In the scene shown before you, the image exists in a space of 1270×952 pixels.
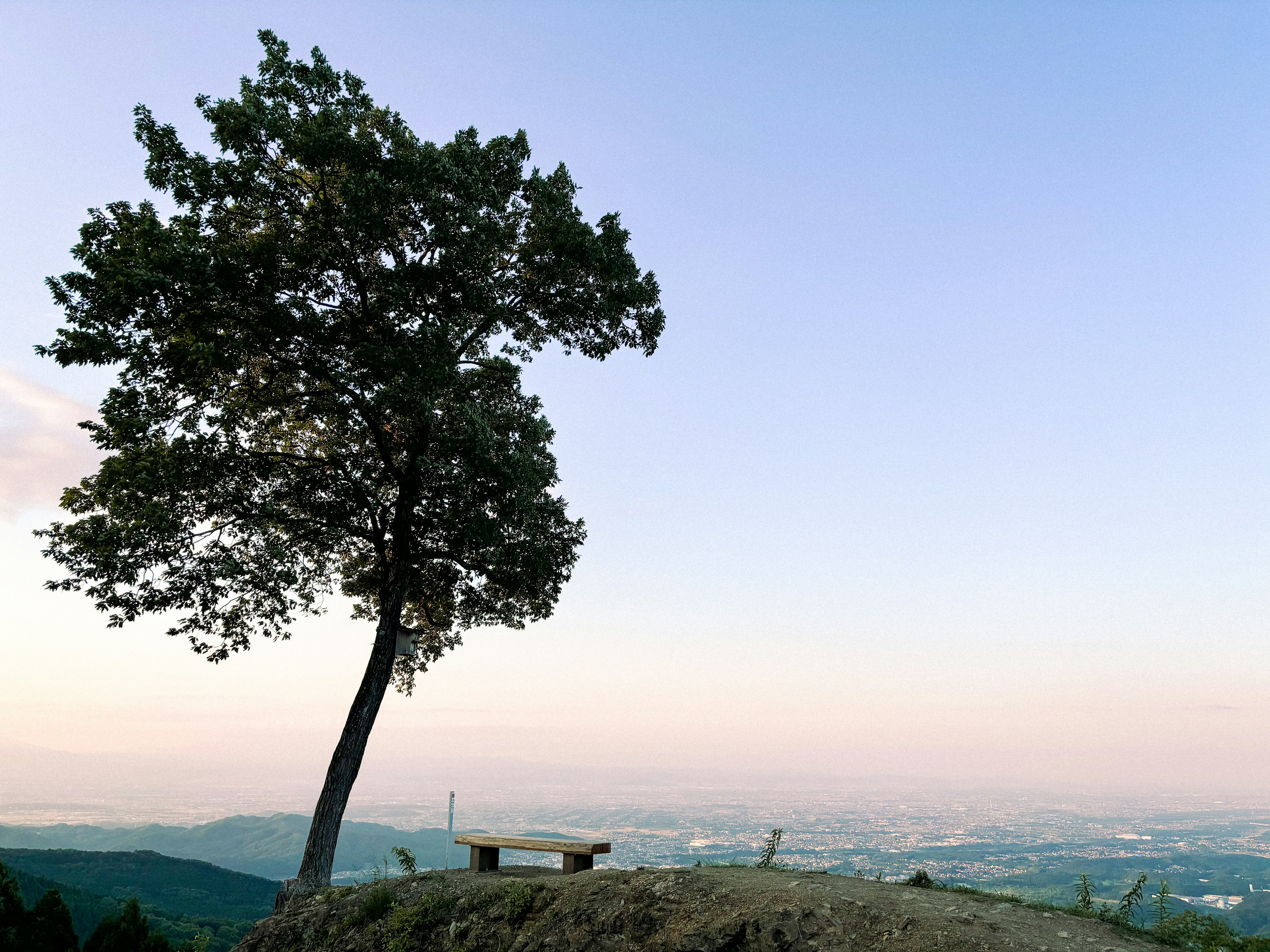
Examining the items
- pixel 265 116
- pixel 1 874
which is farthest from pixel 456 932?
pixel 1 874

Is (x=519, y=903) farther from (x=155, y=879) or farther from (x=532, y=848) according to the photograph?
(x=155, y=879)

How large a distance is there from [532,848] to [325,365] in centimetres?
917

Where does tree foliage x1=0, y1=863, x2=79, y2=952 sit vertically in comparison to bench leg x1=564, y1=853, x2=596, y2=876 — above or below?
below

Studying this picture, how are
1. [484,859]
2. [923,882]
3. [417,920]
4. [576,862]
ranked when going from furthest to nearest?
[484,859], [576,862], [417,920], [923,882]

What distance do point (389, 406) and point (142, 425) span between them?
388 cm

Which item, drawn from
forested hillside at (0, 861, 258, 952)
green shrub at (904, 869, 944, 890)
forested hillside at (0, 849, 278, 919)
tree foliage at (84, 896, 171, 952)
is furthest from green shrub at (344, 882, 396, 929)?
forested hillside at (0, 849, 278, 919)

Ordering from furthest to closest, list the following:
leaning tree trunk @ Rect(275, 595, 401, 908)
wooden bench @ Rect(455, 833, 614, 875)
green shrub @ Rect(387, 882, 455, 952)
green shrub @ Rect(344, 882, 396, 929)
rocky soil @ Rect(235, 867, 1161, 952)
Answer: leaning tree trunk @ Rect(275, 595, 401, 908)
green shrub @ Rect(344, 882, 396, 929)
wooden bench @ Rect(455, 833, 614, 875)
green shrub @ Rect(387, 882, 455, 952)
rocky soil @ Rect(235, 867, 1161, 952)

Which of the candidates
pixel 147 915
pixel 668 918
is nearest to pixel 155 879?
pixel 147 915

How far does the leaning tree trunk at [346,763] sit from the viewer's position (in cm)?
1313

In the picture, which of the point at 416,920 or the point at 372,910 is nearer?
the point at 416,920

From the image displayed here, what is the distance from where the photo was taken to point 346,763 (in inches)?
555

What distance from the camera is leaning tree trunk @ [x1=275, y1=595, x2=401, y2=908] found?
13.1m

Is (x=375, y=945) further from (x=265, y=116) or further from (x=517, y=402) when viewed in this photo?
(x=265, y=116)

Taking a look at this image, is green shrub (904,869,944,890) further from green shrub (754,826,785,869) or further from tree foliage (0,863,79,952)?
tree foliage (0,863,79,952)
